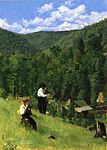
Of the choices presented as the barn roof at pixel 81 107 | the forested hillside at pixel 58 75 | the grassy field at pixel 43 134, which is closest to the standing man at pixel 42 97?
the grassy field at pixel 43 134

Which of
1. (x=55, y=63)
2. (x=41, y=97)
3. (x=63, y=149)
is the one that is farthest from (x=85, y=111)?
(x=63, y=149)

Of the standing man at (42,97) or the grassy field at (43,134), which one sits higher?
the standing man at (42,97)

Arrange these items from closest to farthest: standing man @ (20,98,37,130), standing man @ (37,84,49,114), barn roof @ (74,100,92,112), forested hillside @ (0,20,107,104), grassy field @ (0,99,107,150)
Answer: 1. grassy field @ (0,99,107,150)
2. standing man @ (20,98,37,130)
3. standing man @ (37,84,49,114)
4. forested hillside @ (0,20,107,104)
5. barn roof @ (74,100,92,112)

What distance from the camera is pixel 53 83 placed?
552 ft

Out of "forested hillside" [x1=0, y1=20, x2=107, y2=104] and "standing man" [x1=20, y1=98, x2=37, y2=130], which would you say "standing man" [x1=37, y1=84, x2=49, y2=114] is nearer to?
"standing man" [x1=20, y1=98, x2=37, y2=130]

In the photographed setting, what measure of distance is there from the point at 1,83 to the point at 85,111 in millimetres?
27426

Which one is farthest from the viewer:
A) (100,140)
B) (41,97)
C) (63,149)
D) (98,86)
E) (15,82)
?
(98,86)

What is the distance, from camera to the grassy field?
87.6 ft

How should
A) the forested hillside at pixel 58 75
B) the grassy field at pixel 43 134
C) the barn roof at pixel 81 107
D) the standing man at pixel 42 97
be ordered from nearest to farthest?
1. the grassy field at pixel 43 134
2. the standing man at pixel 42 97
3. the forested hillside at pixel 58 75
4. the barn roof at pixel 81 107

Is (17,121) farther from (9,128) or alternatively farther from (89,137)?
(89,137)

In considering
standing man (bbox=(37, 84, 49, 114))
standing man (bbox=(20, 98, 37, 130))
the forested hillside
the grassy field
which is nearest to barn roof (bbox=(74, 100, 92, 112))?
the forested hillside

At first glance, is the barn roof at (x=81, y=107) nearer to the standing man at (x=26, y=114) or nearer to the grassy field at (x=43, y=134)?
the grassy field at (x=43, y=134)

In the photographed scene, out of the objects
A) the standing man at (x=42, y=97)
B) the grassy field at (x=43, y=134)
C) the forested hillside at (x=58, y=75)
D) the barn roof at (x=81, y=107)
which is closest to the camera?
the grassy field at (x=43, y=134)

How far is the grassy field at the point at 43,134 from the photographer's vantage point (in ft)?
87.6
